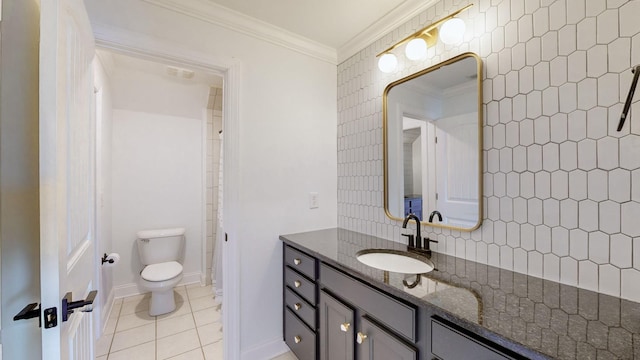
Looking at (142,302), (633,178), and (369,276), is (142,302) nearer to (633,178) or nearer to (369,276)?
(369,276)

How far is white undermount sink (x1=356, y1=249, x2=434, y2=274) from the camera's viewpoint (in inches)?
53.6

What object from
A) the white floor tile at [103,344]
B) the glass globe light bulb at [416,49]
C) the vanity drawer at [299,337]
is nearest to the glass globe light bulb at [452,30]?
the glass globe light bulb at [416,49]

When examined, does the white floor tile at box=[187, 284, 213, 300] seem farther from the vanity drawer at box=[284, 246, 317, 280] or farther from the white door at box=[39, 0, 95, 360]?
the white door at box=[39, 0, 95, 360]

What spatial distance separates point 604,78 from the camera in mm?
912

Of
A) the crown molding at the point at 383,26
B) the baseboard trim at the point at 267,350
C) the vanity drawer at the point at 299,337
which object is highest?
the crown molding at the point at 383,26

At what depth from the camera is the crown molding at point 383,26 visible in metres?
1.53

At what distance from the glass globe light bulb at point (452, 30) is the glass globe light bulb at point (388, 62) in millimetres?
346

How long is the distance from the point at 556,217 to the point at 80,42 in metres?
2.08

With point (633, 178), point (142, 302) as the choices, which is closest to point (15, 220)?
point (633, 178)

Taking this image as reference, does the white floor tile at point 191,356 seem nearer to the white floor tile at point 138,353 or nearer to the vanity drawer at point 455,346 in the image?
the white floor tile at point 138,353

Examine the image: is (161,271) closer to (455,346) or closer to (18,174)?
(18,174)

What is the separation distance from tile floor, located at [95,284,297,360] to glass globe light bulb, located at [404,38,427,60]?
218cm

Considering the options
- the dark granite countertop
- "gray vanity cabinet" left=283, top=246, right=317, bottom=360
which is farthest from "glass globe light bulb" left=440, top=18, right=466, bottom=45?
"gray vanity cabinet" left=283, top=246, right=317, bottom=360

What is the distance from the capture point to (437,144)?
1.48 metres
